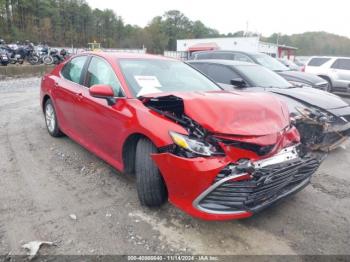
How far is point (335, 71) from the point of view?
12.7 metres

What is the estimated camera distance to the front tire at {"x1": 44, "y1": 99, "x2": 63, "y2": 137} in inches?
211

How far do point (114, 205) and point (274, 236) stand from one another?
1636mm

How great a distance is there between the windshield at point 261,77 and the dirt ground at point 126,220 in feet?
7.62

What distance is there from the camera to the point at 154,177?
3016 mm

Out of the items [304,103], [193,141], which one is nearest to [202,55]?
[304,103]

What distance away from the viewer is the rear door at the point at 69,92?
4496 mm

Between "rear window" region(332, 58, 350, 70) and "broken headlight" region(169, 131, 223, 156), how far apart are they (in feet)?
39.9

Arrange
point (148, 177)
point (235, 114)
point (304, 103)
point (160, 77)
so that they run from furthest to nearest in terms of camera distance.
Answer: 1. point (304, 103)
2. point (160, 77)
3. point (148, 177)
4. point (235, 114)

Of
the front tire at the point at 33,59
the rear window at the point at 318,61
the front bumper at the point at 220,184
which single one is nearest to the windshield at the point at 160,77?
the front bumper at the point at 220,184

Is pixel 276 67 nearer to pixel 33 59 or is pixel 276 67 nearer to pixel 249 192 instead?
pixel 249 192

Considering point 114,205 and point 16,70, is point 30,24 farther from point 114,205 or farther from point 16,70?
point 114,205

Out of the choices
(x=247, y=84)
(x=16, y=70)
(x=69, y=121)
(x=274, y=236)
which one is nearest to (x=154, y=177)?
(x=274, y=236)

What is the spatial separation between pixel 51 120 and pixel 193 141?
12.0ft

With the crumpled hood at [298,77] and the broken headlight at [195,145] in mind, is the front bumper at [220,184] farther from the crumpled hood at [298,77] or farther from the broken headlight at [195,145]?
the crumpled hood at [298,77]
